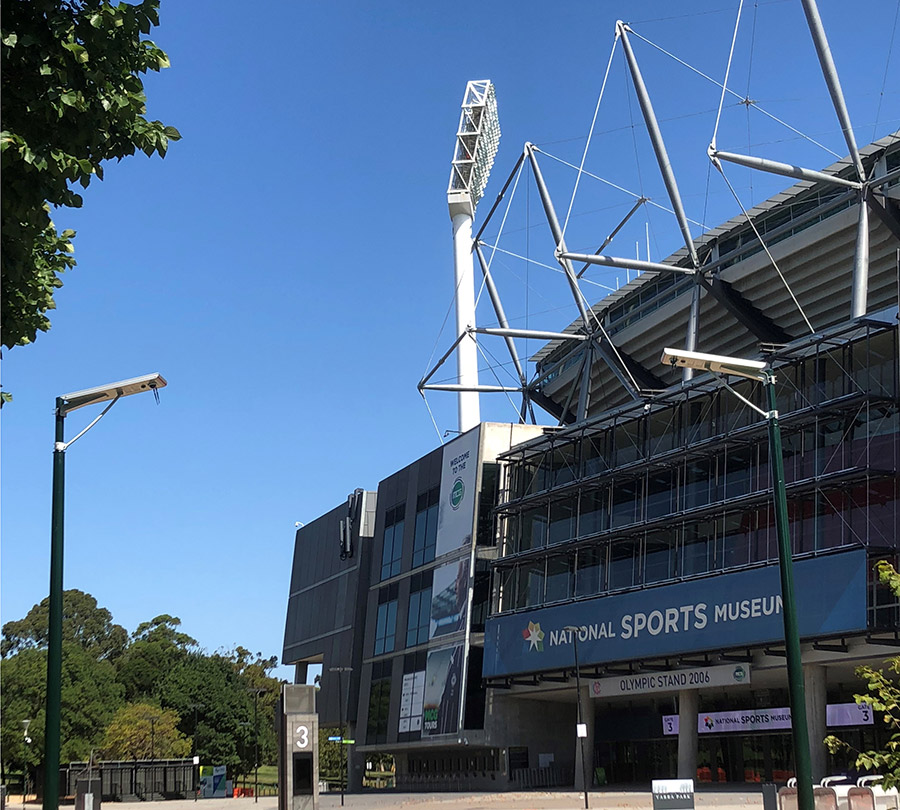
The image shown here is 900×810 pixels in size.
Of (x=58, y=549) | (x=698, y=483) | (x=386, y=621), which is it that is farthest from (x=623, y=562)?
(x=58, y=549)

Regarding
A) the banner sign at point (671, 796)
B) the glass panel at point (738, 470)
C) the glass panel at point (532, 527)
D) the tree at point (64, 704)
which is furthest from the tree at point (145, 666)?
the banner sign at point (671, 796)

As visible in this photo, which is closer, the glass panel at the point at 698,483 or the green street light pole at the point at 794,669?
the green street light pole at the point at 794,669

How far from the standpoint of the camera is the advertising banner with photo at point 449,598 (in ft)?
214

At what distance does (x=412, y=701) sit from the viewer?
68.6m

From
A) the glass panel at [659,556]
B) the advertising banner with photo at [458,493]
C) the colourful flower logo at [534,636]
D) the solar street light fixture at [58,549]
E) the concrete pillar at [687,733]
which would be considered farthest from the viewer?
the advertising banner with photo at [458,493]

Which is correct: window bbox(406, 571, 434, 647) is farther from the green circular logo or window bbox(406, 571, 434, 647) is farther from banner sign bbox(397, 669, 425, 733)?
the green circular logo

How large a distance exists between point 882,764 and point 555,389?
58729 millimetres

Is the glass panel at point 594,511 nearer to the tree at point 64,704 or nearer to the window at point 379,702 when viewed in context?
the window at point 379,702

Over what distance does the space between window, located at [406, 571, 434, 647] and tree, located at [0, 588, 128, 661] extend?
291ft

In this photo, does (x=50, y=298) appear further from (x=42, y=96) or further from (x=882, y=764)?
(x=882, y=764)

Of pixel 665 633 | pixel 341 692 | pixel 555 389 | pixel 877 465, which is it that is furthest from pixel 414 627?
pixel 877 465

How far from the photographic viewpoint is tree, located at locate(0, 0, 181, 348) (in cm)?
982

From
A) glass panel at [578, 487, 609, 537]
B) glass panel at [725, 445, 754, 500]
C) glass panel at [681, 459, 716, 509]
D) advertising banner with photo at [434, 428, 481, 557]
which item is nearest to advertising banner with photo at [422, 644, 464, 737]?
advertising banner with photo at [434, 428, 481, 557]

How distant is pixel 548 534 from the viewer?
61.6m
